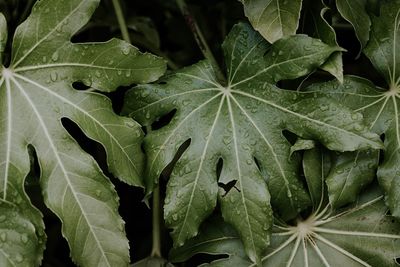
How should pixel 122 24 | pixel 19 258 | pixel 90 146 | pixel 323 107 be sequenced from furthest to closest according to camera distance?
pixel 90 146 < pixel 122 24 < pixel 323 107 < pixel 19 258

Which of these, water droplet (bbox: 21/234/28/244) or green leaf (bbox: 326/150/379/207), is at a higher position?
green leaf (bbox: 326/150/379/207)

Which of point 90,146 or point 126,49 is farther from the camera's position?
point 90,146

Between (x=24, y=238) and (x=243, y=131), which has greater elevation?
(x=243, y=131)

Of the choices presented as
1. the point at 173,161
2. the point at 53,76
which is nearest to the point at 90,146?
the point at 173,161

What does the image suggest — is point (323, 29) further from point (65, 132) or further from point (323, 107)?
point (65, 132)

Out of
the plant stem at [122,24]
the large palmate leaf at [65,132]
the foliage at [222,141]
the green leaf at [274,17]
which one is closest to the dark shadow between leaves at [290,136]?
the foliage at [222,141]

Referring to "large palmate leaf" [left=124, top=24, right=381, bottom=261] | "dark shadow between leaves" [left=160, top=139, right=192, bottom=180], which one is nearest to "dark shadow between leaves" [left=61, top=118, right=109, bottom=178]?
"dark shadow between leaves" [left=160, top=139, right=192, bottom=180]

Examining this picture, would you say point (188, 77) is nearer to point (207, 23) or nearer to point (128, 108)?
point (128, 108)

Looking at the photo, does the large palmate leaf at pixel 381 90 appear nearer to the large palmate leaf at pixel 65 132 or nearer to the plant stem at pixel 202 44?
the plant stem at pixel 202 44

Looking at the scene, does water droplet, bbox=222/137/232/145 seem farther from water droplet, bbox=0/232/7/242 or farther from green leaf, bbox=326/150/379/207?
water droplet, bbox=0/232/7/242
